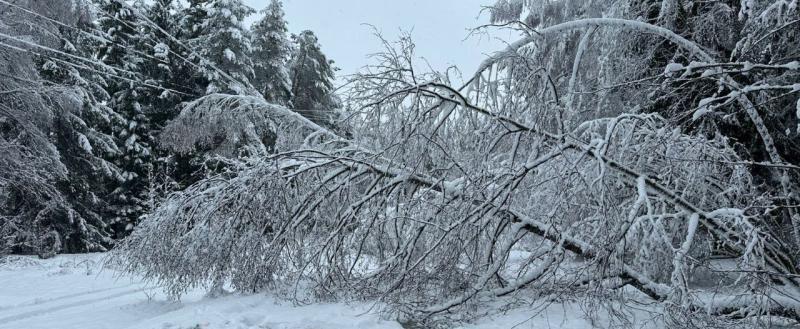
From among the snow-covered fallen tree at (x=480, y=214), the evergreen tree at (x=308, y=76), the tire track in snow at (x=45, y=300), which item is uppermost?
the evergreen tree at (x=308, y=76)

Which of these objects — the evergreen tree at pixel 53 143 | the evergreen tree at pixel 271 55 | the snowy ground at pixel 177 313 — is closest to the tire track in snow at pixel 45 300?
the snowy ground at pixel 177 313

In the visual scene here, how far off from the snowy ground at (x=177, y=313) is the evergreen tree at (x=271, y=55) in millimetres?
10291

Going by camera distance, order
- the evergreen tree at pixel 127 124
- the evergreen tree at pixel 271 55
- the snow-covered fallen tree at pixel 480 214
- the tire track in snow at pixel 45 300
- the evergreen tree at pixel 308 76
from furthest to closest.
Result: the evergreen tree at pixel 308 76 → the evergreen tree at pixel 271 55 → the evergreen tree at pixel 127 124 → the tire track in snow at pixel 45 300 → the snow-covered fallen tree at pixel 480 214

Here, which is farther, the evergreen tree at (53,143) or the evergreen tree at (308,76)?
the evergreen tree at (308,76)

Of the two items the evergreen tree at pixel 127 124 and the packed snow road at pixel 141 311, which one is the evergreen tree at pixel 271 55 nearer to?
the evergreen tree at pixel 127 124

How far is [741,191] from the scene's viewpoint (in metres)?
5.45

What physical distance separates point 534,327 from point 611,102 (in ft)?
13.2

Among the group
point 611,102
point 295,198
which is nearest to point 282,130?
point 295,198

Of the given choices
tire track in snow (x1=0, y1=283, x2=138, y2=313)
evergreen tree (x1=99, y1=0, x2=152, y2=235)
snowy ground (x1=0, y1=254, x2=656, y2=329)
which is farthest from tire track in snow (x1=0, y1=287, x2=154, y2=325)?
evergreen tree (x1=99, y1=0, x2=152, y2=235)

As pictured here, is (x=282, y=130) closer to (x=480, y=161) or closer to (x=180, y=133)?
(x=180, y=133)

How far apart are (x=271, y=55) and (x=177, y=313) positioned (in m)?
14.0

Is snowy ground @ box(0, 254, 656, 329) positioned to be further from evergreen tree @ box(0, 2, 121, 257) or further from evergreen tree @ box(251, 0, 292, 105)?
evergreen tree @ box(251, 0, 292, 105)

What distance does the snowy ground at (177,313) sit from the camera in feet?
17.3

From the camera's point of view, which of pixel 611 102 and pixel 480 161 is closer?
pixel 480 161
